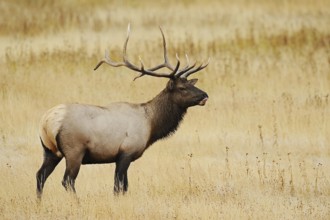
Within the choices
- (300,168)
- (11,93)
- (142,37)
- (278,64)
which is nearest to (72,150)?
(300,168)

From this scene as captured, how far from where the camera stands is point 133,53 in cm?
2212

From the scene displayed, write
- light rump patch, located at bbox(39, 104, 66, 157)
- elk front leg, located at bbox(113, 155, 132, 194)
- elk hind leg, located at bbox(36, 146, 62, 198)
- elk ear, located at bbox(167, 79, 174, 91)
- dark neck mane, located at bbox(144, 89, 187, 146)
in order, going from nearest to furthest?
1. light rump patch, located at bbox(39, 104, 66, 157)
2. elk hind leg, located at bbox(36, 146, 62, 198)
3. elk front leg, located at bbox(113, 155, 132, 194)
4. dark neck mane, located at bbox(144, 89, 187, 146)
5. elk ear, located at bbox(167, 79, 174, 91)

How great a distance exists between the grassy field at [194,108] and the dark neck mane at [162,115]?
0.66 metres

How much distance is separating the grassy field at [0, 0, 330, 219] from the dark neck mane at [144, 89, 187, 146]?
66cm

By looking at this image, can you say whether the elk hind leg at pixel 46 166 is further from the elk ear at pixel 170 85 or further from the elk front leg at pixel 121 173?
the elk ear at pixel 170 85

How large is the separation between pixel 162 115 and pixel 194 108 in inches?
185

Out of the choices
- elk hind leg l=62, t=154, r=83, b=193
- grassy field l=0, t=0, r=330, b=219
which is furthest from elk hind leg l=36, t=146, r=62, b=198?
elk hind leg l=62, t=154, r=83, b=193

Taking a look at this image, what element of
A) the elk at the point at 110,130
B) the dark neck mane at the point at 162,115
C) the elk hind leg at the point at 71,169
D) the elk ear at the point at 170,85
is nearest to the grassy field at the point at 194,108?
the elk hind leg at the point at 71,169

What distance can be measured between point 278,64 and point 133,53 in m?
3.24

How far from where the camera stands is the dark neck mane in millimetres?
12719

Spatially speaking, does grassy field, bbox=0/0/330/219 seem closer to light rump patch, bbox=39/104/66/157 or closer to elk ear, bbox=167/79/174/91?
light rump patch, bbox=39/104/66/157

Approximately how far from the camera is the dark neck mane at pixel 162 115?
1272 cm

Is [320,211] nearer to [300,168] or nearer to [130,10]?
[300,168]

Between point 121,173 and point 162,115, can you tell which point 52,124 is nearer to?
point 121,173
